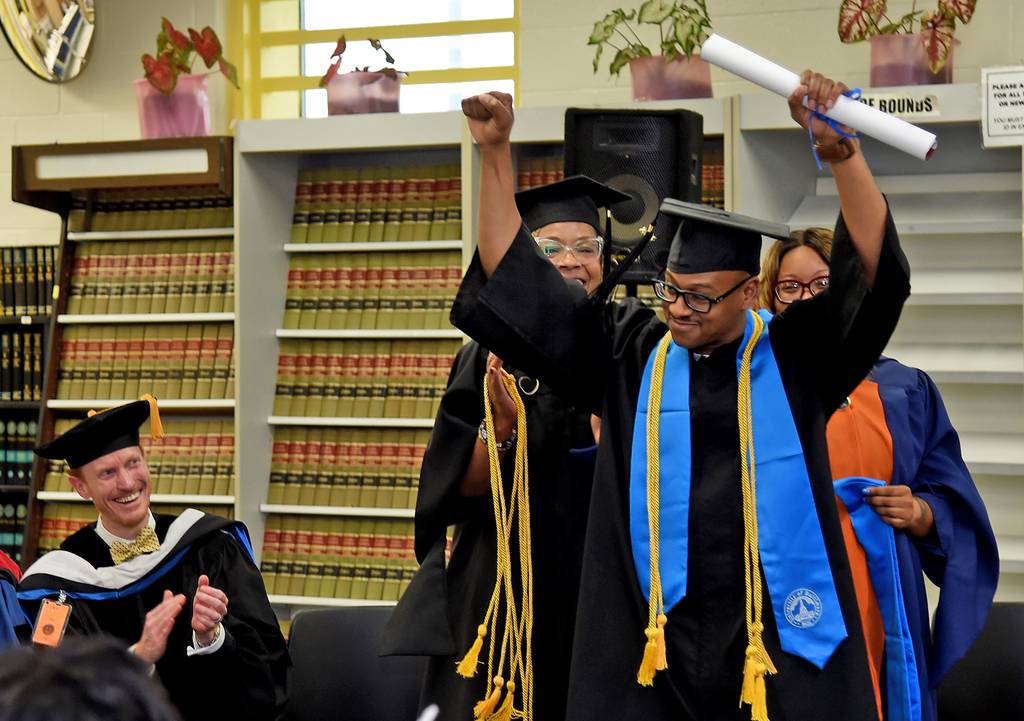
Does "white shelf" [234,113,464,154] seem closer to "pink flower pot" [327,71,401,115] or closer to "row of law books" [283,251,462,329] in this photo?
"pink flower pot" [327,71,401,115]

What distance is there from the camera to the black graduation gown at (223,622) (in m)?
2.72

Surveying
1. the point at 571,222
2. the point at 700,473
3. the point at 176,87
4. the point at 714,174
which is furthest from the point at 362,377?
the point at 700,473

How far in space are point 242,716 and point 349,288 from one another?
105 inches

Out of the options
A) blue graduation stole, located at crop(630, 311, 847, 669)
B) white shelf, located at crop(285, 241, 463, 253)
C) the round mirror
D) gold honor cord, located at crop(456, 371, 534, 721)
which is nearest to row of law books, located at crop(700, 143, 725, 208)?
white shelf, located at crop(285, 241, 463, 253)

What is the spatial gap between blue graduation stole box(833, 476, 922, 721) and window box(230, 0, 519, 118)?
11.4 ft

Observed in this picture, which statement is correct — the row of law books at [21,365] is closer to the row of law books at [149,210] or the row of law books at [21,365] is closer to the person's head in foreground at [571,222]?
the row of law books at [149,210]

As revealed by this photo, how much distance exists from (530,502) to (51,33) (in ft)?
13.9

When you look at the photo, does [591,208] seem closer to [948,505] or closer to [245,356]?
[948,505]

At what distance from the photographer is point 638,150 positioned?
10.8 ft

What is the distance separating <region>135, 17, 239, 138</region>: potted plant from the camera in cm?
495

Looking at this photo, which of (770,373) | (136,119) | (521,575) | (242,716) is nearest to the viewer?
(770,373)

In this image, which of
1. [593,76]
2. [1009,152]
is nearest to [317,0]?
[593,76]

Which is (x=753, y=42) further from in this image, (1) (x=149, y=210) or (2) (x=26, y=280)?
(2) (x=26, y=280)

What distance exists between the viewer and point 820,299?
197 centimetres
